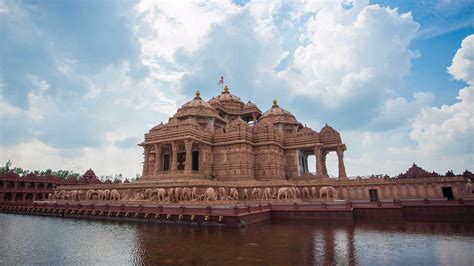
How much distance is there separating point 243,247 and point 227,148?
28.3 metres

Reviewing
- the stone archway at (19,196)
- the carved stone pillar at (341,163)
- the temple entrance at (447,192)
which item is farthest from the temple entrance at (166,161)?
the temple entrance at (447,192)

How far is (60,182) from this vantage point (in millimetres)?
61406

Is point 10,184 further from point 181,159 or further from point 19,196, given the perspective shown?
point 181,159

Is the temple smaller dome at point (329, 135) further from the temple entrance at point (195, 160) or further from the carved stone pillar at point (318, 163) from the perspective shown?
the temple entrance at point (195, 160)

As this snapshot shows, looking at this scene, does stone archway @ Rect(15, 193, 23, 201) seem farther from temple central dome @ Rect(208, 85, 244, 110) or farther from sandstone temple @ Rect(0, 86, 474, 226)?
temple central dome @ Rect(208, 85, 244, 110)

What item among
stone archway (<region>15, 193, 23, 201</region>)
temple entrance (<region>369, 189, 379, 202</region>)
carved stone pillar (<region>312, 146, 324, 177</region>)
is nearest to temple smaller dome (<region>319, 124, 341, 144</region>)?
carved stone pillar (<region>312, 146, 324, 177</region>)

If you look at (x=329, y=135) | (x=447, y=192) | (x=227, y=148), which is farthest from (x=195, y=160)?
(x=447, y=192)

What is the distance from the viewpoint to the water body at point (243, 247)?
1052 centimetres

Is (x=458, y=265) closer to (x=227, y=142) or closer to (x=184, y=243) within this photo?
(x=184, y=243)

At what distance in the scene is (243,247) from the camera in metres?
12.8

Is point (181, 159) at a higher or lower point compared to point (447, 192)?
higher

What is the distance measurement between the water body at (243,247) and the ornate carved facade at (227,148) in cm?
1930

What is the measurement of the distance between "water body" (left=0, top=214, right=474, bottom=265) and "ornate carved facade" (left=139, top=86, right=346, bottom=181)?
19304 millimetres

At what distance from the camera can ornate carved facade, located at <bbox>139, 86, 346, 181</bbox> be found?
3798 cm
